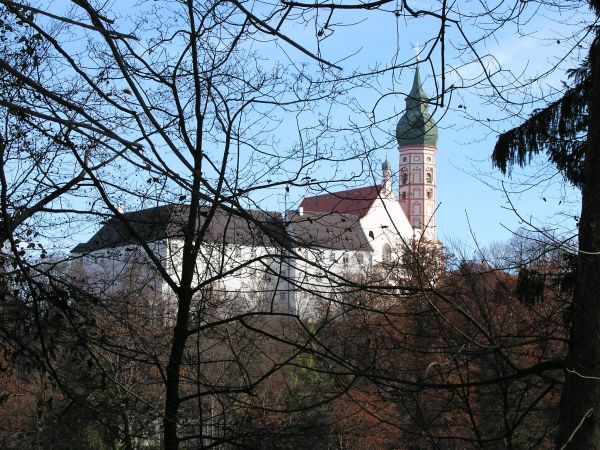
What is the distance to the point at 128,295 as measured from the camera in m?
Answer: 6.32

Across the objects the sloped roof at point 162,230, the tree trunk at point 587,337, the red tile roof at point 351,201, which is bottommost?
the tree trunk at point 587,337

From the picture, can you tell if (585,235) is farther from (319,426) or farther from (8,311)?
(8,311)

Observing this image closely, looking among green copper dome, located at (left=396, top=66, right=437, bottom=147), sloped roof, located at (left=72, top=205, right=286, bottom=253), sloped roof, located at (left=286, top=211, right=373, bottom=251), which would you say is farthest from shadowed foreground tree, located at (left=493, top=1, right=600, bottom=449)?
sloped roof, located at (left=72, top=205, right=286, bottom=253)

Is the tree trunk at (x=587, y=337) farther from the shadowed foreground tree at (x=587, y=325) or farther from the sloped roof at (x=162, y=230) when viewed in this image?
the sloped roof at (x=162, y=230)

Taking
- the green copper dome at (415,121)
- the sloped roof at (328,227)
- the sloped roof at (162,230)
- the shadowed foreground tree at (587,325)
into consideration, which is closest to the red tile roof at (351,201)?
the sloped roof at (328,227)

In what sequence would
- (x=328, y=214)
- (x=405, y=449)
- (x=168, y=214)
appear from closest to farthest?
(x=328, y=214)
(x=168, y=214)
(x=405, y=449)

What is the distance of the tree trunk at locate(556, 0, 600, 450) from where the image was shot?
12.0ft

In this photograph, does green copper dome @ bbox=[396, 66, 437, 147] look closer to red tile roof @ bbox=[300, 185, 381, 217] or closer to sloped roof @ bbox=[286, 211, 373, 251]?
red tile roof @ bbox=[300, 185, 381, 217]

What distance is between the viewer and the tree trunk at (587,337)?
12.0 feet

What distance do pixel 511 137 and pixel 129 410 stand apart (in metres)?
3.52

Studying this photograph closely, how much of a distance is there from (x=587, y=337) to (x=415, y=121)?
130 centimetres

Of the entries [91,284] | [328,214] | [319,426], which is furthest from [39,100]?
[319,426]

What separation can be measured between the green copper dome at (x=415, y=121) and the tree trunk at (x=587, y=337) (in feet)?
2.63

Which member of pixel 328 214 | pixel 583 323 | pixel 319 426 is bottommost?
pixel 319 426
